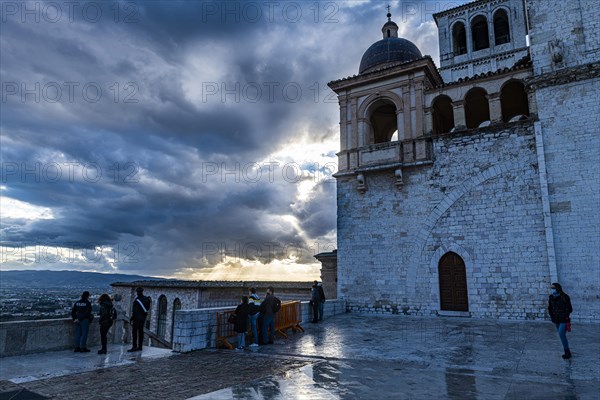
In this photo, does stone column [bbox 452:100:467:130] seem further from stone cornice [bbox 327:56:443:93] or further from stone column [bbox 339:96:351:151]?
stone column [bbox 339:96:351:151]

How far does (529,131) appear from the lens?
15953 mm

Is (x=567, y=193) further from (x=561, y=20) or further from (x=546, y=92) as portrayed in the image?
(x=561, y=20)

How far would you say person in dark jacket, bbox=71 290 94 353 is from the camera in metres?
9.47

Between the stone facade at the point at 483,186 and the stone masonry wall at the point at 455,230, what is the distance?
0.05m

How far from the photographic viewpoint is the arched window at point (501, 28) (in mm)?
24750

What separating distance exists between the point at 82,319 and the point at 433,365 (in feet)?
28.3

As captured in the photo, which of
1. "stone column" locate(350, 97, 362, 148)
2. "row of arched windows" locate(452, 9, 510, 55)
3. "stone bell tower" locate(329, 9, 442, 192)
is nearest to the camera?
"stone bell tower" locate(329, 9, 442, 192)

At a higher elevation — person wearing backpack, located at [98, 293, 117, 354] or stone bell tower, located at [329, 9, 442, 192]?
stone bell tower, located at [329, 9, 442, 192]

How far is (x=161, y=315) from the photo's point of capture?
106ft

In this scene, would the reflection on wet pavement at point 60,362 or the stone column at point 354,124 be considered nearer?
the reflection on wet pavement at point 60,362

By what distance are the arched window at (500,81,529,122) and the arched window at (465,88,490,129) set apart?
0.92 metres

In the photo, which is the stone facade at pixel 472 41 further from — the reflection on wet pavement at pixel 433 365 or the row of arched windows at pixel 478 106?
the reflection on wet pavement at pixel 433 365

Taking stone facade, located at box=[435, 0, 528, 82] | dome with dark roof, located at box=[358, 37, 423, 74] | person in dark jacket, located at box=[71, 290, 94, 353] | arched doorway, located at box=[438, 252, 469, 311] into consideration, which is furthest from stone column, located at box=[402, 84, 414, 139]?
person in dark jacket, located at box=[71, 290, 94, 353]

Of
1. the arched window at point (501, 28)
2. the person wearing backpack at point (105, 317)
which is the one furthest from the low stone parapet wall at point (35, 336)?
the arched window at point (501, 28)
